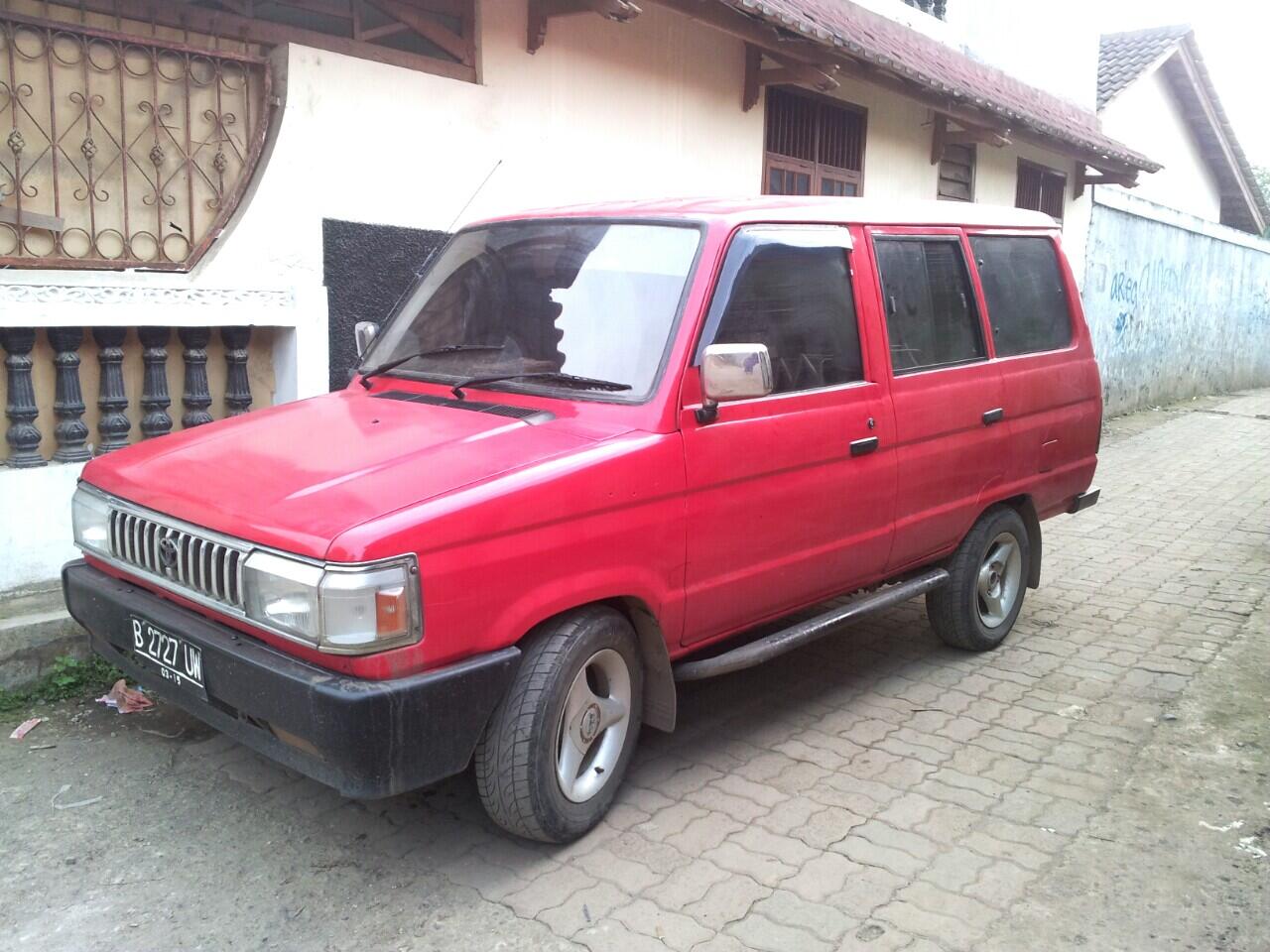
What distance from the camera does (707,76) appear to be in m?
8.07

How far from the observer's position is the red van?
286 cm

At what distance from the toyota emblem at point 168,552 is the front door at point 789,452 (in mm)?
1577

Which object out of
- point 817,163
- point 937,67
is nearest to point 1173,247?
point 937,67

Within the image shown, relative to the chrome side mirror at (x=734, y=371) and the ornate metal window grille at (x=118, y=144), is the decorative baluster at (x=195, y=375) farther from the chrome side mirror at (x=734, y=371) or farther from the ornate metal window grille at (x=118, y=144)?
the chrome side mirror at (x=734, y=371)

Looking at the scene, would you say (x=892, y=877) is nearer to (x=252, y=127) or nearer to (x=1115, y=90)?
(x=252, y=127)

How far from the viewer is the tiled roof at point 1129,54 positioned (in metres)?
17.5

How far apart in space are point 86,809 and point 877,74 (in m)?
7.84

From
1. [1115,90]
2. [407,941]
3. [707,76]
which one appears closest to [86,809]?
[407,941]

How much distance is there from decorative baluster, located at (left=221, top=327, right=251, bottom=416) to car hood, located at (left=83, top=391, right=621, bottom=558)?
1.64m

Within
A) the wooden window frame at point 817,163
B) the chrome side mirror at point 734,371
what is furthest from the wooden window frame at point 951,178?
the chrome side mirror at point 734,371

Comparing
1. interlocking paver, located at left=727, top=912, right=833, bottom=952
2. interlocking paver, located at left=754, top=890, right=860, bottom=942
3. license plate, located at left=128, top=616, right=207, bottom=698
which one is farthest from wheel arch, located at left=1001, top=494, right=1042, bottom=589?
license plate, located at left=128, top=616, right=207, bottom=698

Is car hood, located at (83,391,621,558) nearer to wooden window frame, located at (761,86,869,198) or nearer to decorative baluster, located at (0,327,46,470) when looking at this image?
decorative baluster, located at (0,327,46,470)

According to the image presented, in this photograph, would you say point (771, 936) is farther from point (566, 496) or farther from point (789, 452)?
point (789, 452)

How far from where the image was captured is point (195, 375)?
5320mm
